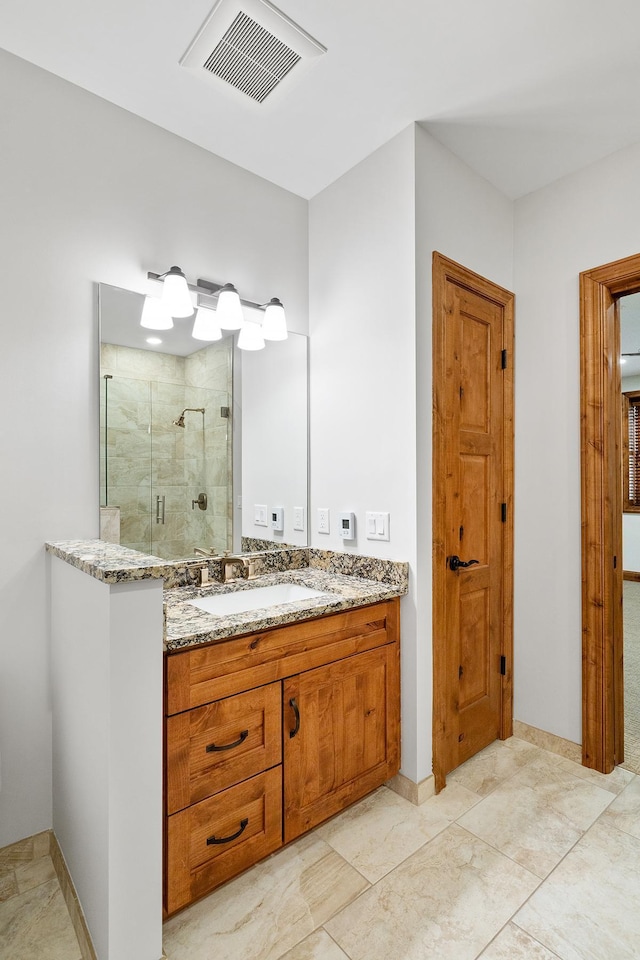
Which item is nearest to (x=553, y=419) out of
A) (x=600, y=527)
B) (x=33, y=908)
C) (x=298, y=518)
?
(x=600, y=527)

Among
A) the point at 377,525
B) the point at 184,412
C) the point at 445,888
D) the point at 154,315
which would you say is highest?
the point at 154,315

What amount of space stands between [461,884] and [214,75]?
277cm

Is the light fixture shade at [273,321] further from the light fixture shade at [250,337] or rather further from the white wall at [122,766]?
the white wall at [122,766]

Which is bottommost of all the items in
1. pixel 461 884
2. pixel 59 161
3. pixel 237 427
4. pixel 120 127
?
pixel 461 884

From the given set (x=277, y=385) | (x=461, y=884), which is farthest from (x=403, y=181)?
(x=461, y=884)

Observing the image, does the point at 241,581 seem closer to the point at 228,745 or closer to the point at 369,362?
the point at 228,745

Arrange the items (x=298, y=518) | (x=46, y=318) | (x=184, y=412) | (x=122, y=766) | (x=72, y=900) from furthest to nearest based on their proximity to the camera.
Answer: (x=298, y=518) → (x=184, y=412) → (x=46, y=318) → (x=72, y=900) → (x=122, y=766)

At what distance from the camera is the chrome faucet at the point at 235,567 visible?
2.06m

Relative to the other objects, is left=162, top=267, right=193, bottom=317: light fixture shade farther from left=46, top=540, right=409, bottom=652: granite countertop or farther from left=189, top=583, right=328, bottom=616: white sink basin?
left=189, top=583, right=328, bottom=616: white sink basin

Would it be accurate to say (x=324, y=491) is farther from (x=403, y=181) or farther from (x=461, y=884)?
(x=461, y=884)

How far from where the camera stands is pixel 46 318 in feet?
5.49

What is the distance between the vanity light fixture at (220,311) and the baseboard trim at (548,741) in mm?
2199

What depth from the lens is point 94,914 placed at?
125 centimetres

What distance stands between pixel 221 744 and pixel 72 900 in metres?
0.61
